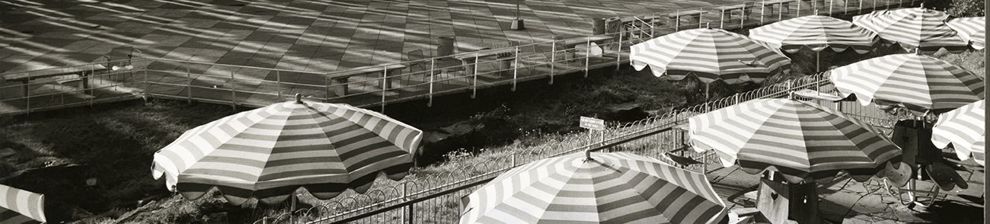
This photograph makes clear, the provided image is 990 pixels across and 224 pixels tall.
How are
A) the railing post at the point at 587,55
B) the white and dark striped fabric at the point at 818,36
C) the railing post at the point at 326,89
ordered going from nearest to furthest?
the railing post at the point at 326,89 < the white and dark striped fabric at the point at 818,36 < the railing post at the point at 587,55

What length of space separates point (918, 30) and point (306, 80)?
12745 mm

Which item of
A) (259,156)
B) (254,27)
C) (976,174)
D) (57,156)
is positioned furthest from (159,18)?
(976,174)

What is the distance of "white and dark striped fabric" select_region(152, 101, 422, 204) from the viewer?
837cm

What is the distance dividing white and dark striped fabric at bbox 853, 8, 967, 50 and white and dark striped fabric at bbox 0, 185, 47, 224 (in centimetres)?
1710

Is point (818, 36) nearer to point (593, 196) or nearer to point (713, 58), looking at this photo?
point (713, 58)

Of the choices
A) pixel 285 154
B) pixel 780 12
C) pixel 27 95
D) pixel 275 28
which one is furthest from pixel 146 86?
pixel 780 12

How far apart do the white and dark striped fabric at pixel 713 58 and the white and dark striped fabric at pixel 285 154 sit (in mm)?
7093

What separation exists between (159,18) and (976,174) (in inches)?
851

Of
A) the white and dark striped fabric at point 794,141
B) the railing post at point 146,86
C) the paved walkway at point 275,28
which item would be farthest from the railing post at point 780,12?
the white and dark striped fabric at point 794,141

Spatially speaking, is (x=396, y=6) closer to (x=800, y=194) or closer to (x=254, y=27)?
(x=254, y=27)

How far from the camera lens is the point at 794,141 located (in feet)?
31.0

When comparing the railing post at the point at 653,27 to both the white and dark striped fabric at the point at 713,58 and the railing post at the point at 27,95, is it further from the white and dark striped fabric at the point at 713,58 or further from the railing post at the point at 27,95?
the railing post at the point at 27,95

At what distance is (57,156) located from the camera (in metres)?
14.9

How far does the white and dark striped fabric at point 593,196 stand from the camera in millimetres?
7031
